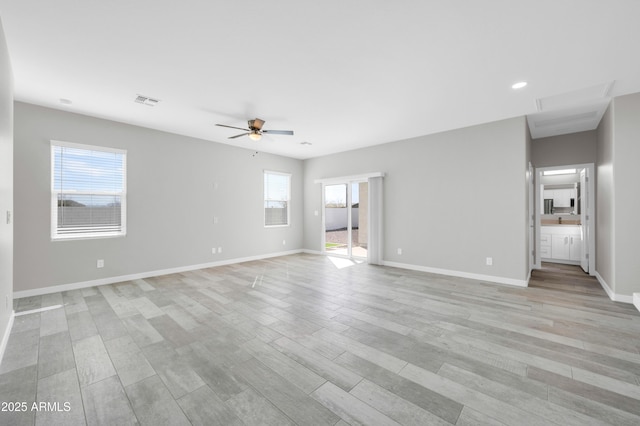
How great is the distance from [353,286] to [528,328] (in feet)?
7.67

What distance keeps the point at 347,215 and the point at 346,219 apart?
0.12 metres

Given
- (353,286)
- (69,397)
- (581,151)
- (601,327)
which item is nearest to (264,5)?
(69,397)

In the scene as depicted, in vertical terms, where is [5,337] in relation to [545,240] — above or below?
below

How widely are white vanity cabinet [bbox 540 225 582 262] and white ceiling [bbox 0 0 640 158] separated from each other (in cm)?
279

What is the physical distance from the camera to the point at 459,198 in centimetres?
513

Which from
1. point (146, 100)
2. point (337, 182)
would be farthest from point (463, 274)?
point (146, 100)

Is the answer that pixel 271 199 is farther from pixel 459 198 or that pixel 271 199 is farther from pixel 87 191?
pixel 459 198

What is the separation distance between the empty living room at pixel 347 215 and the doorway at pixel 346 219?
0.13 meters

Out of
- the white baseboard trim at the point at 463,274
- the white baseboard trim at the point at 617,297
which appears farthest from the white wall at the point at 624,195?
the white baseboard trim at the point at 463,274

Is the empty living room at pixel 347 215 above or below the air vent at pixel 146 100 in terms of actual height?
below

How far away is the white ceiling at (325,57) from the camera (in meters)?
2.16

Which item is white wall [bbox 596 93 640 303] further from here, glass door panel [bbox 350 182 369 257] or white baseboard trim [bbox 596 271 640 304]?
glass door panel [bbox 350 182 369 257]

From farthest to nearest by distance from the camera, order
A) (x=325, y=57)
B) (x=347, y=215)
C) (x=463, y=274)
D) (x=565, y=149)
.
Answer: (x=347, y=215), (x=565, y=149), (x=463, y=274), (x=325, y=57)

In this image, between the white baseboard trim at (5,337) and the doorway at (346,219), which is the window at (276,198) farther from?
the white baseboard trim at (5,337)
